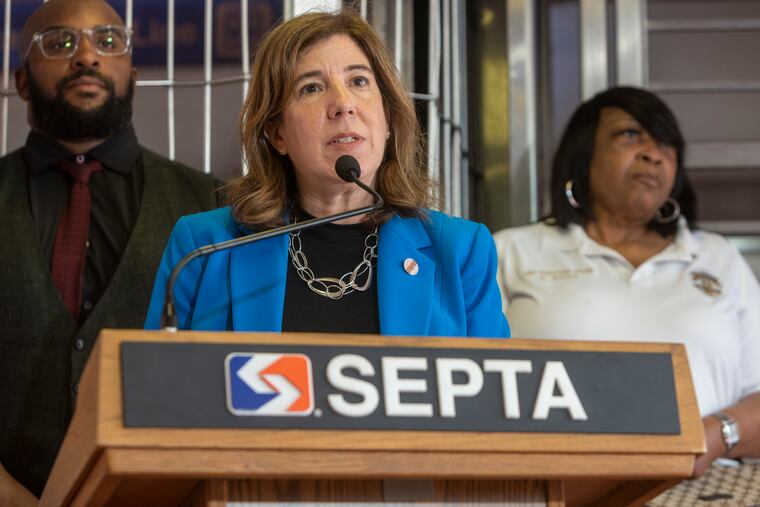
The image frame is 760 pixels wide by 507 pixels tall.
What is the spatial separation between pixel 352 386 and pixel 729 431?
1614mm

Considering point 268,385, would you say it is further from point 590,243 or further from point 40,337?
point 590,243

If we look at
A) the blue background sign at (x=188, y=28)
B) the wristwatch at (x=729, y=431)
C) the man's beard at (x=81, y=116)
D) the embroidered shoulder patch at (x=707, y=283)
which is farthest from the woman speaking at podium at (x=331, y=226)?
the blue background sign at (x=188, y=28)

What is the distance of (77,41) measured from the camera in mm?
2799

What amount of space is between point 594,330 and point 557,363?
1531 mm

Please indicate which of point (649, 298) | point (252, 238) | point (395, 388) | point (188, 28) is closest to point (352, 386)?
point (395, 388)

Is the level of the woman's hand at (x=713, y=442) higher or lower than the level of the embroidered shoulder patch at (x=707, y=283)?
lower

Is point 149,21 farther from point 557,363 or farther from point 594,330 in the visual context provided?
point 557,363

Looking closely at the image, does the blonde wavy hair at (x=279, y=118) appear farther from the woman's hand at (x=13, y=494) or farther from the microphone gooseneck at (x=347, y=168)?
the woman's hand at (x=13, y=494)

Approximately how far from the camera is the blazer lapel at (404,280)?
1.87m

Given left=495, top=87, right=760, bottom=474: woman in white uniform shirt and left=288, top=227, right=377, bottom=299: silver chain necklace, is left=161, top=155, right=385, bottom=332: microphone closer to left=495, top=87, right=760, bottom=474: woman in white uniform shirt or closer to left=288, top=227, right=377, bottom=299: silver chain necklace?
left=288, top=227, right=377, bottom=299: silver chain necklace

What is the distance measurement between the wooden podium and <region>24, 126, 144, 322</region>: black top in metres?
1.15

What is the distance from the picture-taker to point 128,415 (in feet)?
4.25

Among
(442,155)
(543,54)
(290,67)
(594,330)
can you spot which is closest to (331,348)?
(290,67)

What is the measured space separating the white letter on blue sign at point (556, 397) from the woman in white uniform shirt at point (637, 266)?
1.39m
